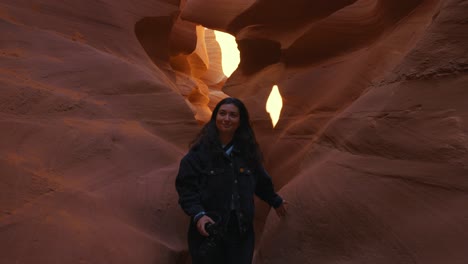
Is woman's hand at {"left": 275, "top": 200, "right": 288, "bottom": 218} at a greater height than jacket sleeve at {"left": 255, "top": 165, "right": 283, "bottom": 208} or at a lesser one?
lesser

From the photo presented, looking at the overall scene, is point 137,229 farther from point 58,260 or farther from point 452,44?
point 452,44

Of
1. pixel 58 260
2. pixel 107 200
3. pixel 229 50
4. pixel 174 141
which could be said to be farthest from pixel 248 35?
pixel 229 50

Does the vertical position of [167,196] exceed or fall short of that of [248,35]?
it falls short

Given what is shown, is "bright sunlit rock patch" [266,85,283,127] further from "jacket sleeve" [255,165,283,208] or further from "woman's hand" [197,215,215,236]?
"woman's hand" [197,215,215,236]

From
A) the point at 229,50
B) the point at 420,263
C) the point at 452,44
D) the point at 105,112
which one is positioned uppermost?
the point at 452,44

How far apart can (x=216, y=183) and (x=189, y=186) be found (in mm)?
154

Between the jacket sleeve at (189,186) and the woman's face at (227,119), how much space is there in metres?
0.28

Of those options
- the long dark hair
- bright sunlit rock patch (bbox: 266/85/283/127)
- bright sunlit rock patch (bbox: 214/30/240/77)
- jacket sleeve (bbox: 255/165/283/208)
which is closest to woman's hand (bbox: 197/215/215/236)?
the long dark hair

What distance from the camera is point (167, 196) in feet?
11.9

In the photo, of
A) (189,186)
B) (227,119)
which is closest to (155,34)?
(227,119)

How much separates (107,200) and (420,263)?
2178 millimetres

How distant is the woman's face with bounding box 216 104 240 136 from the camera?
8.75 ft

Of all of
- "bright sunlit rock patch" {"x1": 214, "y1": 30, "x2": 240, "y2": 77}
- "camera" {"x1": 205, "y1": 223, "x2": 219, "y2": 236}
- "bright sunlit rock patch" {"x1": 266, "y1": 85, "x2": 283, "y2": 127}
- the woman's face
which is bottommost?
"bright sunlit rock patch" {"x1": 214, "y1": 30, "x2": 240, "y2": 77}

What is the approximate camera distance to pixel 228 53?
1758 cm
